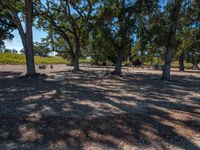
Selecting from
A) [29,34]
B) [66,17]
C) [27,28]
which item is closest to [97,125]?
[29,34]

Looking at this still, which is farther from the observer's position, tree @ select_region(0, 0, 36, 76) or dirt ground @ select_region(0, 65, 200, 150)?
tree @ select_region(0, 0, 36, 76)

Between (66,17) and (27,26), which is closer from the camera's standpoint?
(27,26)

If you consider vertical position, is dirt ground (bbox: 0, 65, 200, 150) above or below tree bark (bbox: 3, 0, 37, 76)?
below

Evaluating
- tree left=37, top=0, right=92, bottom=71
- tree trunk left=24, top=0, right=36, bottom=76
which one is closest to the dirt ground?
tree trunk left=24, top=0, right=36, bottom=76

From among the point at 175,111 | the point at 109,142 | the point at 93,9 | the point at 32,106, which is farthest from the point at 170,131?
the point at 93,9

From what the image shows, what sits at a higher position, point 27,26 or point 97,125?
point 27,26

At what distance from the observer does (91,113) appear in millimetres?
5121

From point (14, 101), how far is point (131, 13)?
12.0 m

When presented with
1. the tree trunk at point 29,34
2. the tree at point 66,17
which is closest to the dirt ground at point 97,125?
the tree trunk at point 29,34

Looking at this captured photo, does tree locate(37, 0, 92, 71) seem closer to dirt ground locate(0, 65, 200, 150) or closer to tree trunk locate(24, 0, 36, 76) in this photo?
tree trunk locate(24, 0, 36, 76)

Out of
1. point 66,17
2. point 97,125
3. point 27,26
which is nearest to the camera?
point 97,125

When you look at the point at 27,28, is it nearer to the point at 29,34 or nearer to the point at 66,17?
the point at 29,34

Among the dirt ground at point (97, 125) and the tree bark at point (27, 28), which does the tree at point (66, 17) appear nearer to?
the tree bark at point (27, 28)

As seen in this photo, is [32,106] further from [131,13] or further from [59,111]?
[131,13]
